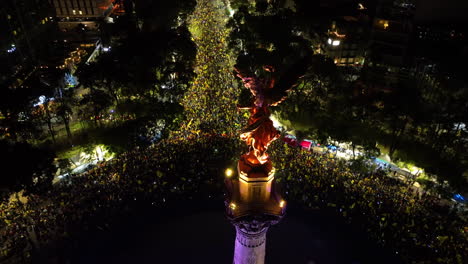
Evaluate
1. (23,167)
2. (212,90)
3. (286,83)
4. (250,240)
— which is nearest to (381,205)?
(250,240)

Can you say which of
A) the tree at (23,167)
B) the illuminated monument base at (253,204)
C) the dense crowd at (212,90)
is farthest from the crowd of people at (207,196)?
the illuminated monument base at (253,204)

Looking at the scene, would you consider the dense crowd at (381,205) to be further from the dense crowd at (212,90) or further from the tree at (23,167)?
the tree at (23,167)

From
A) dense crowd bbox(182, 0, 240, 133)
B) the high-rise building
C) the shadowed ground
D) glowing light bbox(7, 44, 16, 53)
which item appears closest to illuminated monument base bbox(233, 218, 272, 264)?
the shadowed ground

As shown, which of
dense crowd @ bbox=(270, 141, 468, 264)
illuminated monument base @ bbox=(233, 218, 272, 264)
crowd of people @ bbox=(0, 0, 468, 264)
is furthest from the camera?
crowd of people @ bbox=(0, 0, 468, 264)

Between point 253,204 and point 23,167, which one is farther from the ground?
point 253,204

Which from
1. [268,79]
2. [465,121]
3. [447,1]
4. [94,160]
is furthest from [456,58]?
[94,160]

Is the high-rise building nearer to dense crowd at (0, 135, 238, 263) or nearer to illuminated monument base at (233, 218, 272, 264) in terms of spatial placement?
dense crowd at (0, 135, 238, 263)

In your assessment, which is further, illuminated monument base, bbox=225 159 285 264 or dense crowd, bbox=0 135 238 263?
dense crowd, bbox=0 135 238 263

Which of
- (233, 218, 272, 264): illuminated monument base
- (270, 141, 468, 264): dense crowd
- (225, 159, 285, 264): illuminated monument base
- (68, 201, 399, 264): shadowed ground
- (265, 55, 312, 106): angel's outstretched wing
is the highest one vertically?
(265, 55, 312, 106): angel's outstretched wing

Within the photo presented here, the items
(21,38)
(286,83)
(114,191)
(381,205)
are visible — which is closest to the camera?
(286,83)

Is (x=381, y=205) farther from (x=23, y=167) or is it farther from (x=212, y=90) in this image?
(x=23, y=167)
